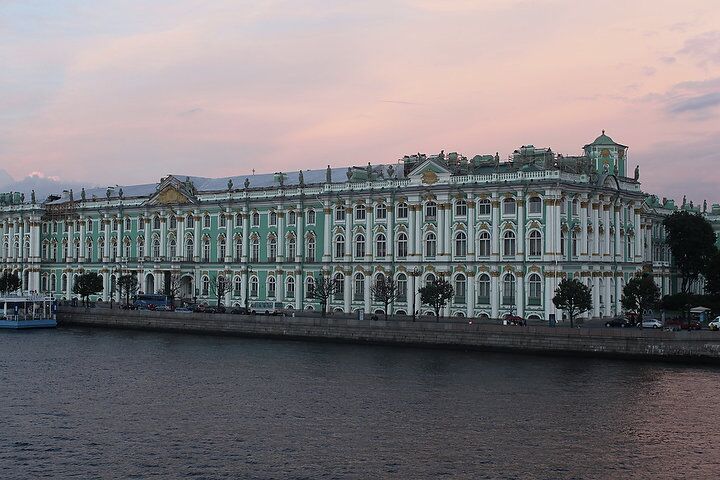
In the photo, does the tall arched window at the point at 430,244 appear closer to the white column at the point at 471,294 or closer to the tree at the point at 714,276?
the white column at the point at 471,294

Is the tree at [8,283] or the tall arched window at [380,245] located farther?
the tree at [8,283]

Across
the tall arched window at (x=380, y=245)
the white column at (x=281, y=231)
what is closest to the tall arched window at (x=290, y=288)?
the white column at (x=281, y=231)

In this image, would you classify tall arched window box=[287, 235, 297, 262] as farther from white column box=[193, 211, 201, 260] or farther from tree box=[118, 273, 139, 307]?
tree box=[118, 273, 139, 307]

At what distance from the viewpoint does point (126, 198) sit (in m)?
89.1

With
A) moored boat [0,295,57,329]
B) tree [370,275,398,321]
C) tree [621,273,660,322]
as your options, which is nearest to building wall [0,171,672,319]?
tree [370,275,398,321]

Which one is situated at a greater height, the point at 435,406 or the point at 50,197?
the point at 50,197

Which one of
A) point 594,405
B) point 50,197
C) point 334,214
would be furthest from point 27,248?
point 594,405

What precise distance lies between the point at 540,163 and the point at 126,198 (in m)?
42.1

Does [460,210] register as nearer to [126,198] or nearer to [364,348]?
[364,348]

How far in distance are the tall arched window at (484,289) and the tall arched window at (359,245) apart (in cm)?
1060

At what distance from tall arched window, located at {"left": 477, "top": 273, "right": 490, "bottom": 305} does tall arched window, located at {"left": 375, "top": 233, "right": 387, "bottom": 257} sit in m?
8.50

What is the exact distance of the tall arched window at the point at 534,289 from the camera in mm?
62219

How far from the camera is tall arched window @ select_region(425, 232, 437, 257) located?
6731cm

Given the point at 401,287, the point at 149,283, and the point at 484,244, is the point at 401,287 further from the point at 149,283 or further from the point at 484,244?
the point at 149,283
